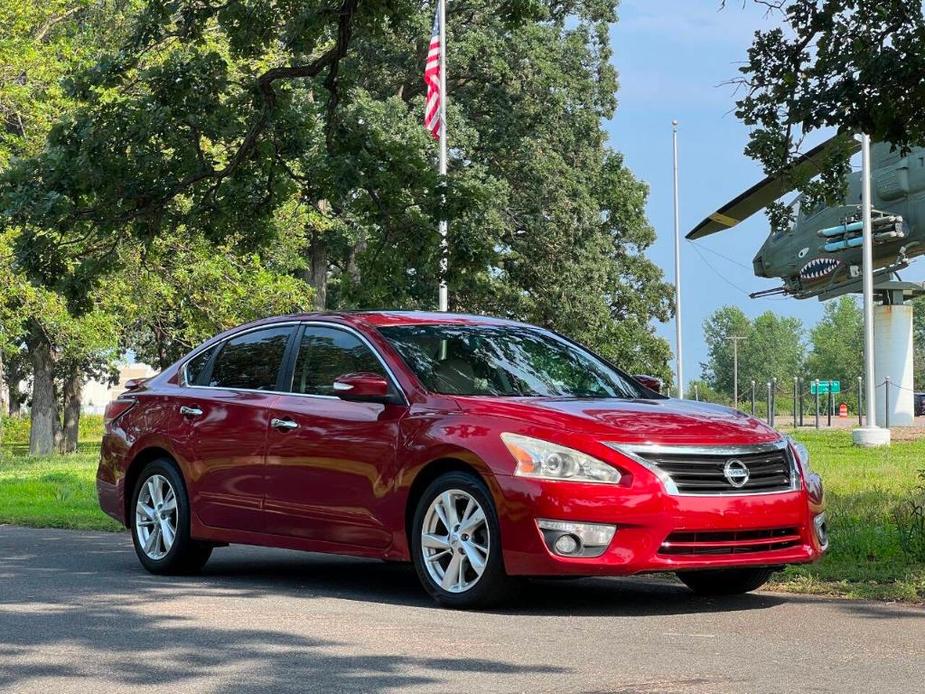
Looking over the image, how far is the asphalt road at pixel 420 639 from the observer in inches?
242

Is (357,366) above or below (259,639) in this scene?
above

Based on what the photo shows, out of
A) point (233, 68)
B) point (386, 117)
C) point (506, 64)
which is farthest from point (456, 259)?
point (506, 64)

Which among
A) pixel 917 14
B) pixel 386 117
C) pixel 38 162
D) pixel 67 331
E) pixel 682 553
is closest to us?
pixel 682 553

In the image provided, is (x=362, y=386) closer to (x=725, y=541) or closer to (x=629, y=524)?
(x=629, y=524)

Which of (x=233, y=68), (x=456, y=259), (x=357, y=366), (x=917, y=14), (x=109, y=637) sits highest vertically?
(x=233, y=68)

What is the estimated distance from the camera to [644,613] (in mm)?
8305

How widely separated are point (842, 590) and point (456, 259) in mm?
9083

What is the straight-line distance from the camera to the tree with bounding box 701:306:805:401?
15850cm

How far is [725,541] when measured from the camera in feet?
26.5

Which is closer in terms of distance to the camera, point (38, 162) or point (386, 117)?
point (38, 162)

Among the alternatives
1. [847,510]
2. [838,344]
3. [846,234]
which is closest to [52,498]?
[847,510]

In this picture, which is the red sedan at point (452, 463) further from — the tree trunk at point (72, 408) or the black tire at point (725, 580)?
the tree trunk at point (72, 408)

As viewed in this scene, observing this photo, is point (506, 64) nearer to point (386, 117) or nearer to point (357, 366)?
point (386, 117)

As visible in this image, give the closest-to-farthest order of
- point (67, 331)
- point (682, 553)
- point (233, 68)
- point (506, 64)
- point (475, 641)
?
1. point (475, 641)
2. point (682, 553)
3. point (233, 68)
4. point (67, 331)
5. point (506, 64)
